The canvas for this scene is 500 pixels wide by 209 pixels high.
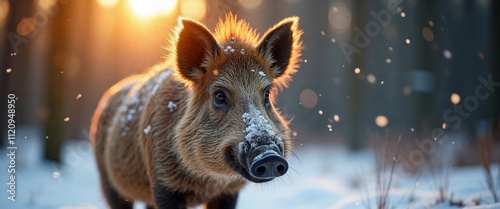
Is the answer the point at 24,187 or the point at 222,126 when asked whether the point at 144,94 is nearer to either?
the point at 222,126

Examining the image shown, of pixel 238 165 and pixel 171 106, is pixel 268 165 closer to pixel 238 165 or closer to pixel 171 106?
pixel 238 165

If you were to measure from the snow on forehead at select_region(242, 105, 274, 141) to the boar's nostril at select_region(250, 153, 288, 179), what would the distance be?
1.10ft

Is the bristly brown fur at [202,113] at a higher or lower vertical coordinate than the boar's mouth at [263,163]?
higher

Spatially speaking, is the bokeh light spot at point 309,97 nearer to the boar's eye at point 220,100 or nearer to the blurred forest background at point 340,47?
the blurred forest background at point 340,47

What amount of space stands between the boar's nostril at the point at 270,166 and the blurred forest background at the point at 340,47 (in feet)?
11.2

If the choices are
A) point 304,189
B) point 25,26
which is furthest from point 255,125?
point 25,26

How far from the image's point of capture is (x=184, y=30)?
4.15 metres

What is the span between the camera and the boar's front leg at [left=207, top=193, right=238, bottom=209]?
4.50 m

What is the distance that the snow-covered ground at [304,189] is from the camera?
569 cm

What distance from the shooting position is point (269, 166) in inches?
121

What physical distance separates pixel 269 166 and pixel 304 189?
18.3 ft

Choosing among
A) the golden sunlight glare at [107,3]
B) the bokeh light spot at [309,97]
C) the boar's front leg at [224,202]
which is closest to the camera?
the boar's front leg at [224,202]

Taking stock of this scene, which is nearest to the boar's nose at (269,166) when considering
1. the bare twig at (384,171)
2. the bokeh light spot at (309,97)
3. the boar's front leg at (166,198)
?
the boar's front leg at (166,198)

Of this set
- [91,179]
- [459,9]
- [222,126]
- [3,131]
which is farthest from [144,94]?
[3,131]
